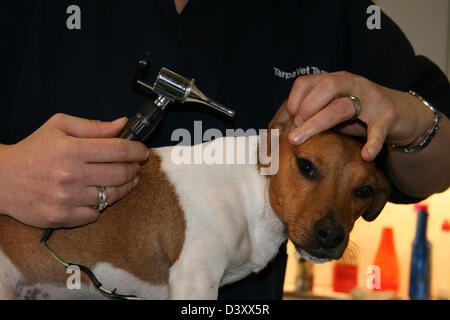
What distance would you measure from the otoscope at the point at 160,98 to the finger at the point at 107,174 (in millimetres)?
84

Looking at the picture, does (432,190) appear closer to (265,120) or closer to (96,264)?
(265,120)

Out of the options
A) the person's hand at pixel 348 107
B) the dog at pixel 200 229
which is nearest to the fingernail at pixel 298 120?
the person's hand at pixel 348 107

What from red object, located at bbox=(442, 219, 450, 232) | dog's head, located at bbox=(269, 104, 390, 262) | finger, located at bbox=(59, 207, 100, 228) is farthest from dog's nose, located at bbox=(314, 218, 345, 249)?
red object, located at bbox=(442, 219, 450, 232)

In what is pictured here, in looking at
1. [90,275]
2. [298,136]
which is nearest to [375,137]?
[298,136]

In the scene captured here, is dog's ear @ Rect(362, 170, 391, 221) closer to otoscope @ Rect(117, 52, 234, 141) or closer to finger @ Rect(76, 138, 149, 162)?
otoscope @ Rect(117, 52, 234, 141)

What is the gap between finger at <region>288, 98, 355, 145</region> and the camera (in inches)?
46.8

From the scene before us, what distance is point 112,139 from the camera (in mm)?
1112

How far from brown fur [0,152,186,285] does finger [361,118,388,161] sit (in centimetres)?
58

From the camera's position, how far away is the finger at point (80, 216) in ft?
3.83

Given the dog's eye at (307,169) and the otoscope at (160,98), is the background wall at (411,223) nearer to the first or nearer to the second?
the dog's eye at (307,169)

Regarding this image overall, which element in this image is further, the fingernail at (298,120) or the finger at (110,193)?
the fingernail at (298,120)

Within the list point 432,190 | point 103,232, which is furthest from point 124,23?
point 432,190
